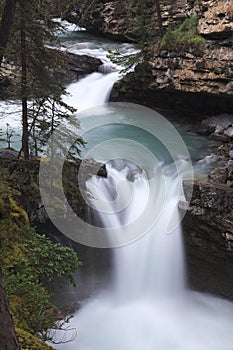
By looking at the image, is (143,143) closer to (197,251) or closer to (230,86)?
(230,86)

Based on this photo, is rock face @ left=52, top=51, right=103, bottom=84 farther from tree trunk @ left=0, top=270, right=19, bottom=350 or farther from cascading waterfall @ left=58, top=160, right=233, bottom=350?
tree trunk @ left=0, top=270, right=19, bottom=350

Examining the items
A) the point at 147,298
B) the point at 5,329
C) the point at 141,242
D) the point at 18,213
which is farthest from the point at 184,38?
the point at 5,329

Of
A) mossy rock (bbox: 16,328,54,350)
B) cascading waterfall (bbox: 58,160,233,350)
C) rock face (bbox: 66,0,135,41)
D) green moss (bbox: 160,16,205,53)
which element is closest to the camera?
mossy rock (bbox: 16,328,54,350)

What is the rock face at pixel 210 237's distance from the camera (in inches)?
400

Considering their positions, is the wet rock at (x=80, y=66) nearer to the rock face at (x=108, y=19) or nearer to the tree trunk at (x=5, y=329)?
the rock face at (x=108, y=19)

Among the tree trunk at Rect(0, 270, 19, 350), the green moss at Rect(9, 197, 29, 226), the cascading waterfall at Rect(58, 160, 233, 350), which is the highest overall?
the tree trunk at Rect(0, 270, 19, 350)

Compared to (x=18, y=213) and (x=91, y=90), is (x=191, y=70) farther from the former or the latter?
(x=18, y=213)

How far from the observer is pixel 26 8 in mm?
8484

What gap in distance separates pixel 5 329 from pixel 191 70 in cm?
1508

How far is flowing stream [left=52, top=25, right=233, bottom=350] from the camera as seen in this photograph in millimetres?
8242

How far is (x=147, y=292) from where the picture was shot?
10008 mm

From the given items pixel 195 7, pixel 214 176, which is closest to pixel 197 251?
pixel 214 176

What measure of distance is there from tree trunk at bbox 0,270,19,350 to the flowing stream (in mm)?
5009

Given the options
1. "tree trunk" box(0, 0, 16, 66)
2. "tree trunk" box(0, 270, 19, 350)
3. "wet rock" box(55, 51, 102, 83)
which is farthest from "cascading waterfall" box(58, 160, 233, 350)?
"wet rock" box(55, 51, 102, 83)
